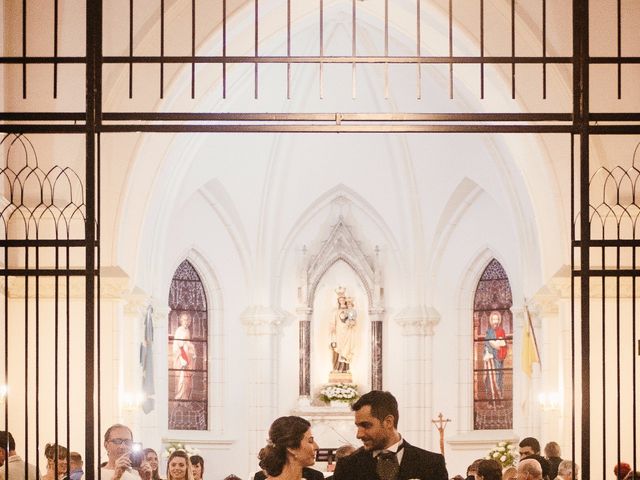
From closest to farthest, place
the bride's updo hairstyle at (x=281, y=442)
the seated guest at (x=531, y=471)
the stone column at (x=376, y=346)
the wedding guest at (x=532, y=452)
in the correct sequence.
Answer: the bride's updo hairstyle at (x=281, y=442) → the seated guest at (x=531, y=471) → the wedding guest at (x=532, y=452) → the stone column at (x=376, y=346)

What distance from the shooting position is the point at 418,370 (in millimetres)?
26781

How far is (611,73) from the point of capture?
1669cm

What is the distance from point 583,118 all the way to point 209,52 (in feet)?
34.8

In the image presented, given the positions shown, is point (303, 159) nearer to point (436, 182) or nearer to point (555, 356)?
point (436, 182)

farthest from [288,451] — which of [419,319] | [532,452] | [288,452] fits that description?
[419,319]

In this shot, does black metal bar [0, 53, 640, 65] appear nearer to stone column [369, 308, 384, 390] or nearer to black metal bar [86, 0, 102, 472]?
black metal bar [86, 0, 102, 472]

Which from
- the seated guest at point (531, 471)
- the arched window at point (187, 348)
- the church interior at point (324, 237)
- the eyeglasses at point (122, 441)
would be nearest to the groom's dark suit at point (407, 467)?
the eyeglasses at point (122, 441)

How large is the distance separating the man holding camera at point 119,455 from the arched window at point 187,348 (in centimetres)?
1766

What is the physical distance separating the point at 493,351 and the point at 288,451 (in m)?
20.5

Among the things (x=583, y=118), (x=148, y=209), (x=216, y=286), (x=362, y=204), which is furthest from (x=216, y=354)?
(x=583, y=118)

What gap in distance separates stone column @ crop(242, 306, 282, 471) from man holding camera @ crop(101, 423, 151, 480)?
16912 mm

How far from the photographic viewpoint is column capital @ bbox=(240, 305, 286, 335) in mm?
26797

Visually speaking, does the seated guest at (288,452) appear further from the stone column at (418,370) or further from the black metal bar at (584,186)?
the stone column at (418,370)

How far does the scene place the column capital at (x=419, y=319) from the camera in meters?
26.7
